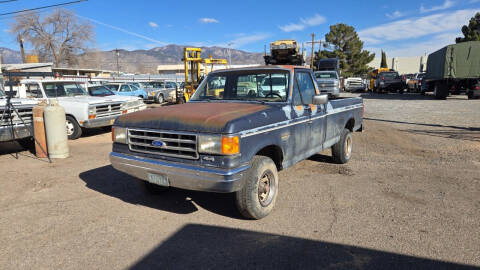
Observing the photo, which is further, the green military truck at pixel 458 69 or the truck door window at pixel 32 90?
the green military truck at pixel 458 69

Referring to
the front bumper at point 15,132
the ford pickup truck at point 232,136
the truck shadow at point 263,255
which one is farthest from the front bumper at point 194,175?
the front bumper at point 15,132

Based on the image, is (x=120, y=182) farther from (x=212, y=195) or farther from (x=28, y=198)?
(x=212, y=195)

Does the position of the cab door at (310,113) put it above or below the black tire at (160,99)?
above

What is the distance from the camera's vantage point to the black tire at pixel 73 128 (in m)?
9.16

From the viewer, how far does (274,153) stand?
14.0ft

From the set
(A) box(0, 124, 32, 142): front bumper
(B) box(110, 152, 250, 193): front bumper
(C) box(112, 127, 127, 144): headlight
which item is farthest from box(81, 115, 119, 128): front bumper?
(B) box(110, 152, 250, 193): front bumper

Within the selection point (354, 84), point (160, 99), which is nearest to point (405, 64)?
point (354, 84)

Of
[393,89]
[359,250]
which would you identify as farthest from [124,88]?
[393,89]

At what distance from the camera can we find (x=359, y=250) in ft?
10.5

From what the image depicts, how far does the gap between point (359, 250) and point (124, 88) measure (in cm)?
1976

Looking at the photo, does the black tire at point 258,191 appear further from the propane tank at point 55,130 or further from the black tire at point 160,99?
the black tire at point 160,99

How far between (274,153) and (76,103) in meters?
7.07

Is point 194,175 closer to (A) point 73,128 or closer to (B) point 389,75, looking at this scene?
(A) point 73,128

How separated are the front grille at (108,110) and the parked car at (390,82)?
2463cm
